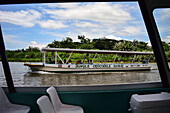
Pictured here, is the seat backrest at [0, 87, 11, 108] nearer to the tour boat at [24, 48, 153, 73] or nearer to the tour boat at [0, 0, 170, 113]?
the tour boat at [0, 0, 170, 113]

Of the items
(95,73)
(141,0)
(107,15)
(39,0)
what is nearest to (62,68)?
(95,73)

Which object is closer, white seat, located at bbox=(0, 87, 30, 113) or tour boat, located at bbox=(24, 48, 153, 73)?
white seat, located at bbox=(0, 87, 30, 113)

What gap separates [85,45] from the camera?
15.3ft

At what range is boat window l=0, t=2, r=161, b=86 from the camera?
447 cm

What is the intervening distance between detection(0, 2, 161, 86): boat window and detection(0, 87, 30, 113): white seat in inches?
80.4

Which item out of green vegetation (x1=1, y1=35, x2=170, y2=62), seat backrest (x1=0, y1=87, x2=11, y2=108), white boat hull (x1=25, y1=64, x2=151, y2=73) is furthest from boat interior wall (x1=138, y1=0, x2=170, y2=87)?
white boat hull (x1=25, y1=64, x2=151, y2=73)

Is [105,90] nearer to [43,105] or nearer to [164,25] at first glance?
[43,105]

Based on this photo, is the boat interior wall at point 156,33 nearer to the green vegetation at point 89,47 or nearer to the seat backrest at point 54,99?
the green vegetation at point 89,47

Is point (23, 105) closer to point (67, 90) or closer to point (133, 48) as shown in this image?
point (67, 90)

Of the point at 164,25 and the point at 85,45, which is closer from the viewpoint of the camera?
the point at 164,25

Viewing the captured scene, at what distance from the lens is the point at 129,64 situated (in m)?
5.45

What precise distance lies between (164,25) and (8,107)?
304cm

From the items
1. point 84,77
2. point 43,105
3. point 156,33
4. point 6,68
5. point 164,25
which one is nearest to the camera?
point 43,105

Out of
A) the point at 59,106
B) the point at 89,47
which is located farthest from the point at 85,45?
the point at 59,106
